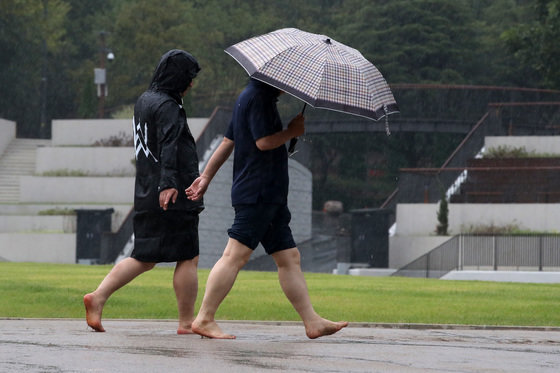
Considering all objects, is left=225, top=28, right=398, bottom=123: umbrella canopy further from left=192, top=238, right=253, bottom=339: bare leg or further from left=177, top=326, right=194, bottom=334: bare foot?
left=177, top=326, right=194, bottom=334: bare foot

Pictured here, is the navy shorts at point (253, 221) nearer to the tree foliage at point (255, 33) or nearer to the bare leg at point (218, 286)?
the bare leg at point (218, 286)

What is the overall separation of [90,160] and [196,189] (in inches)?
1462

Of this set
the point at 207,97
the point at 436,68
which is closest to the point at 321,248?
the point at 207,97

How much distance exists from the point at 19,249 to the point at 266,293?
25.3 metres

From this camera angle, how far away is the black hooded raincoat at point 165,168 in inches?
343

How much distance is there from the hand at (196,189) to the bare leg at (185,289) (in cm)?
55

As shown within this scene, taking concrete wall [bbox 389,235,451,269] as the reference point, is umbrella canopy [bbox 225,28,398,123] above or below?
above

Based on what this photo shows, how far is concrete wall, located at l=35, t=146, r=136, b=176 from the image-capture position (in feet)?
147

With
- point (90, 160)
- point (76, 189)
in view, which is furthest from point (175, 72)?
point (90, 160)

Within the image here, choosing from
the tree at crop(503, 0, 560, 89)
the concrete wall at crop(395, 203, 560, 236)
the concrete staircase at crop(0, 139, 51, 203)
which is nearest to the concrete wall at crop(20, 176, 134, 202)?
the concrete staircase at crop(0, 139, 51, 203)

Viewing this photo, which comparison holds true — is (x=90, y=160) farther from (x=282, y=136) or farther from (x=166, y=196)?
(x=282, y=136)

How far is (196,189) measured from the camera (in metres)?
8.56

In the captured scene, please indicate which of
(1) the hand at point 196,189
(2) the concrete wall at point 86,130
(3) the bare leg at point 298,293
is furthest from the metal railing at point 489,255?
(1) the hand at point 196,189

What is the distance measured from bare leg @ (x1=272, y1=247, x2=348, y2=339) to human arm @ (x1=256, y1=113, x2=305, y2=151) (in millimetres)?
828
